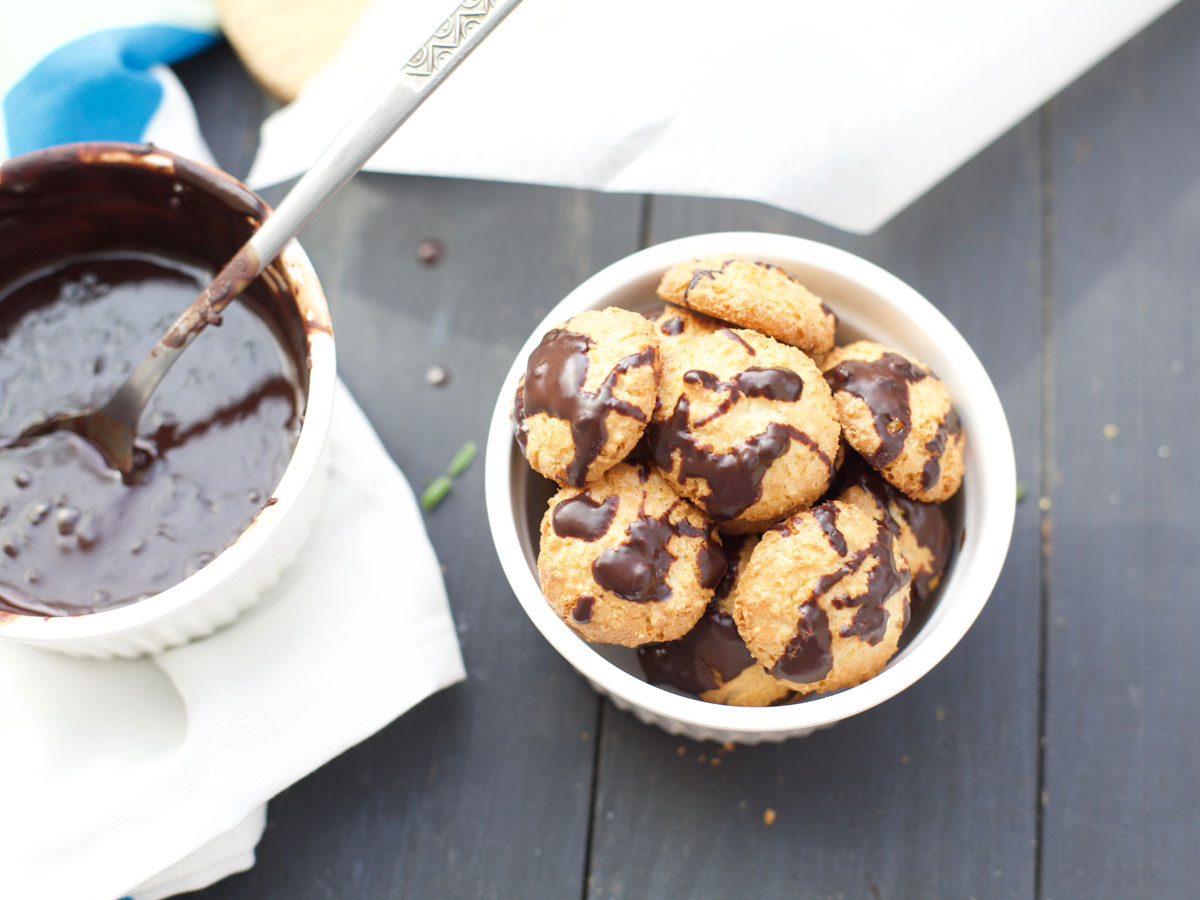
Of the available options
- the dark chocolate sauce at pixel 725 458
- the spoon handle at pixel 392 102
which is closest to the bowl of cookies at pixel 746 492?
the dark chocolate sauce at pixel 725 458

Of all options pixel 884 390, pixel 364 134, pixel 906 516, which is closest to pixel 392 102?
pixel 364 134

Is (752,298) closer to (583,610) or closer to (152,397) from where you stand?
(583,610)

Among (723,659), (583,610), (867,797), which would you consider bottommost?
(867,797)

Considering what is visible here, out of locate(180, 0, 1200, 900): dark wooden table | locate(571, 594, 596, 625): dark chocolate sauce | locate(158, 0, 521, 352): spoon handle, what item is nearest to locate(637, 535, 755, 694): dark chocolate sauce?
locate(571, 594, 596, 625): dark chocolate sauce

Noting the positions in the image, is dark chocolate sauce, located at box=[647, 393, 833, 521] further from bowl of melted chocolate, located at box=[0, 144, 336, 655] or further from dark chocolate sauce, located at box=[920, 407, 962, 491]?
bowl of melted chocolate, located at box=[0, 144, 336, 655]

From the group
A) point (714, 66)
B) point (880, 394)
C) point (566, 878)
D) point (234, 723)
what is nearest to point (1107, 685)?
point (880, 394)

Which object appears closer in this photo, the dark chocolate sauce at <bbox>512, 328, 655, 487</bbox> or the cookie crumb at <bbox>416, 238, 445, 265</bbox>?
the dark chocolate sauce at <bbox>512, 328, 655, 487</bbox>

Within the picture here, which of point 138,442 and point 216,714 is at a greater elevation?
point 138,442
